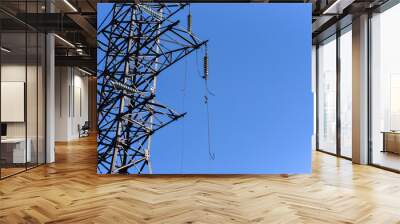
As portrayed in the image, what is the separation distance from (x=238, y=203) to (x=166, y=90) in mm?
2620

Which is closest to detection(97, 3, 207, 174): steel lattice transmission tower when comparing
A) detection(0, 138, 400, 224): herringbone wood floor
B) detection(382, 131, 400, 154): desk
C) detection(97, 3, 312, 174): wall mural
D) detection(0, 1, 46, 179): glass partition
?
detection(97, 3, 312, 174): wall mural

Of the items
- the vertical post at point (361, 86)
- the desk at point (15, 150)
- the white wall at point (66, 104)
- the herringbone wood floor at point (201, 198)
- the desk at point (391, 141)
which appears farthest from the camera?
the white wall at point (66, 104)

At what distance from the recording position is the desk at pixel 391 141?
7.37m

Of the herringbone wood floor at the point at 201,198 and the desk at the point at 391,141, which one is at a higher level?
the desk at the point at 391,141

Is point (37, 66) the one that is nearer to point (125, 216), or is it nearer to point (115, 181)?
point (115, 181)

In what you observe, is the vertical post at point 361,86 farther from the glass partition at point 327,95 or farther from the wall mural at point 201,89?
the wall mural at point 201,89

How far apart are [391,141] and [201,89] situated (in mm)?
4215

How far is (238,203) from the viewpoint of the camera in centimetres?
462

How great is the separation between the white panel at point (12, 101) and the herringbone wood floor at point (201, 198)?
46.7 inches

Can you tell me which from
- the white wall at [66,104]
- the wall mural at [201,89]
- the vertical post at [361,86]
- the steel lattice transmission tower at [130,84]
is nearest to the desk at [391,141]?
the vertical post at [361,86]

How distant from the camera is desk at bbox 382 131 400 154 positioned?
7368 mm

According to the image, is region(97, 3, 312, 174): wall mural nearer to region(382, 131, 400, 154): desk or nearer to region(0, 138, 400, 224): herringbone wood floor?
region(0, 138, 400, 224): herringbone wood floor

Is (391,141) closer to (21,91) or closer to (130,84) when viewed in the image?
(130,84)

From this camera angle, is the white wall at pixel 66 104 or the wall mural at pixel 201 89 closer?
the wall mural at pixel 201 89
